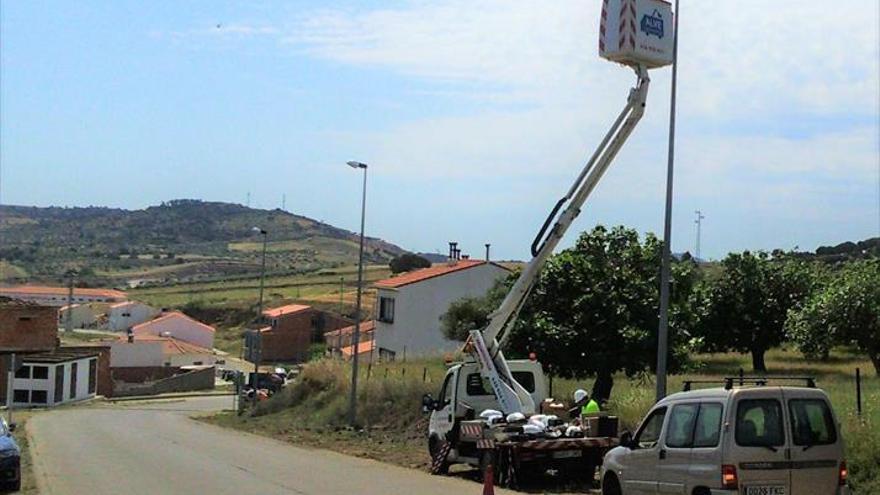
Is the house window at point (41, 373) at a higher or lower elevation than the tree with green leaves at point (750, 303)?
lower

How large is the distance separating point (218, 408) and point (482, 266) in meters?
19.1

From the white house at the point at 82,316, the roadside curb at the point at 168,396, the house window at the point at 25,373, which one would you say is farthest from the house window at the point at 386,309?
the white house at the point at 82,316

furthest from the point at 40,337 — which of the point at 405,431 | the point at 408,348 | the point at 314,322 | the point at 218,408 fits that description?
the point at 314,322

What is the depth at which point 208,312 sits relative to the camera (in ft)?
480

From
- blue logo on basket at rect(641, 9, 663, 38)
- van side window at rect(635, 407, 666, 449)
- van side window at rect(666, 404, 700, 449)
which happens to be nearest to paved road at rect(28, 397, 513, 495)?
van side window at rect(635, 407, 666, 449)

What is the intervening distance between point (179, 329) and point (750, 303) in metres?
82.6

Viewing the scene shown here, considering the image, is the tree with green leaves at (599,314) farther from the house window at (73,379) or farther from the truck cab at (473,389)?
the house window at (73,379)

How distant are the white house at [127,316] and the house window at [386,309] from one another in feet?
261

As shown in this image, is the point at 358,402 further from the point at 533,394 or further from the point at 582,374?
the point at 533,394

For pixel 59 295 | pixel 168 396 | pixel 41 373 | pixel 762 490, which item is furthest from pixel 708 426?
pixel 59 295

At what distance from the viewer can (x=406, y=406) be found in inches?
1404

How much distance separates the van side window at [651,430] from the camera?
13.7m

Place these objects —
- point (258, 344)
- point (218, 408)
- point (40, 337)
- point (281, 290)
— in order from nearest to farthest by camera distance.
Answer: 1. point (258, 344)
2. point (40, 337)
3. point (218, 408)
4. point (281, 290)

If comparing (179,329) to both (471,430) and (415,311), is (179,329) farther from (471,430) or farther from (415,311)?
(471,430)
